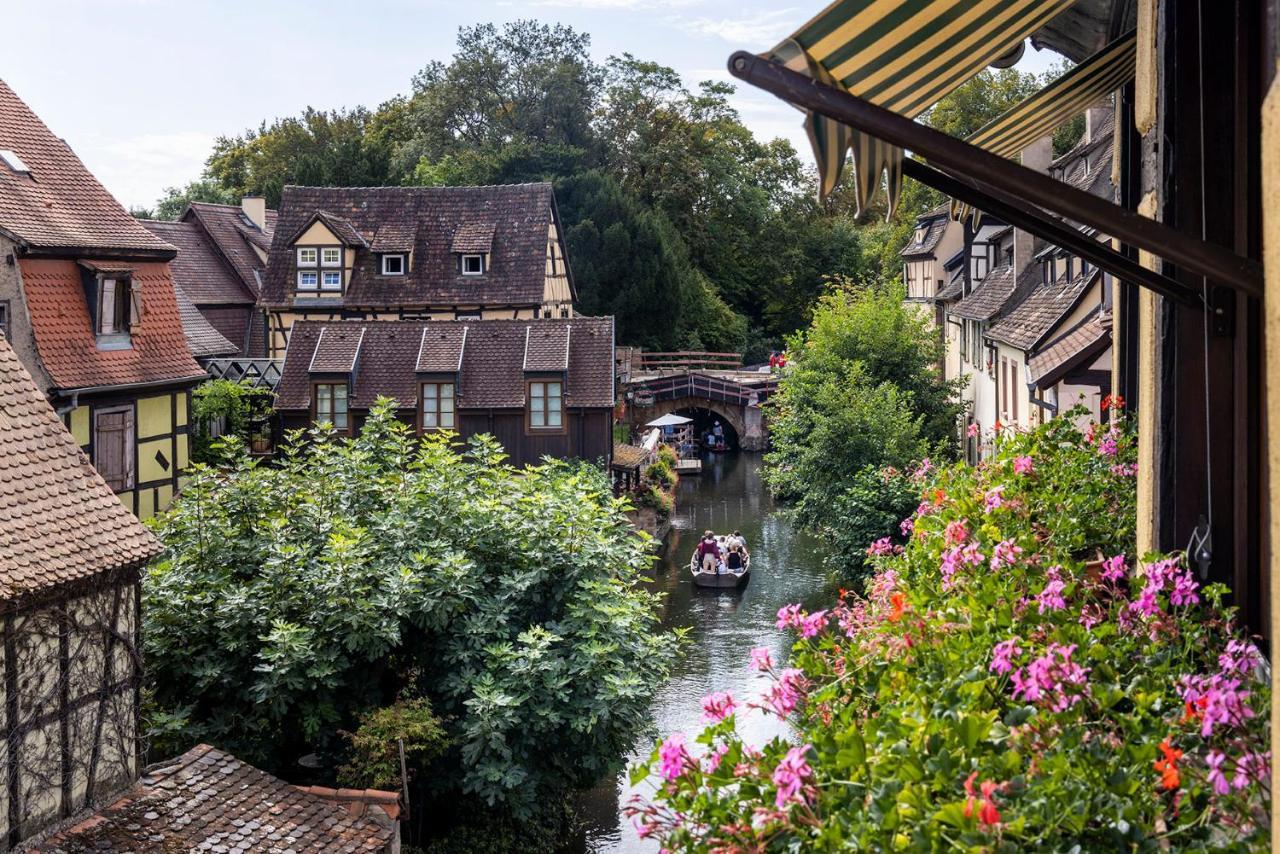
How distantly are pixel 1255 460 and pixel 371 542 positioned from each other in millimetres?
12538

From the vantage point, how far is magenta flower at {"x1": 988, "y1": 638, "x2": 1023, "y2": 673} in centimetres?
379

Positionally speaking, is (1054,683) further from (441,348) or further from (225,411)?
(225,411)

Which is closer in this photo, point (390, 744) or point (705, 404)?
point (390, 744)

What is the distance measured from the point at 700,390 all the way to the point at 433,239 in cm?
1559

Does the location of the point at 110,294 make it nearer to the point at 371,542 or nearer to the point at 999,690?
the point at 371,542

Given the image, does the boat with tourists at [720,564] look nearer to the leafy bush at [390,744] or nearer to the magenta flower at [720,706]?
the leafy bush at [390,744]

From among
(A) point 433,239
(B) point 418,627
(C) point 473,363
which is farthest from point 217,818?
(A) point 433,239

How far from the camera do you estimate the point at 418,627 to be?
52.5 feet

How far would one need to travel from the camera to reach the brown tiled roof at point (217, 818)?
455 inches

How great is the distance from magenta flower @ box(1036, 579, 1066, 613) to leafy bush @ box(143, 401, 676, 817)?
35.6 ft

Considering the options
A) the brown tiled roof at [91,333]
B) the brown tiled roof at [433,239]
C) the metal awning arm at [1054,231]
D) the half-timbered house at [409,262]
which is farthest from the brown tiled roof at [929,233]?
the metal awning arm at [1054,231]

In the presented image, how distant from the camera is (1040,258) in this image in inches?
1021

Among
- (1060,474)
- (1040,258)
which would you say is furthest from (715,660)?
(1060,474)

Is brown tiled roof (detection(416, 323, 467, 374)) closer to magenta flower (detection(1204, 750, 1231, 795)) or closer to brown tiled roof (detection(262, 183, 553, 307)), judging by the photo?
brown tiled roof (detection(262, 183, 553, 307))
